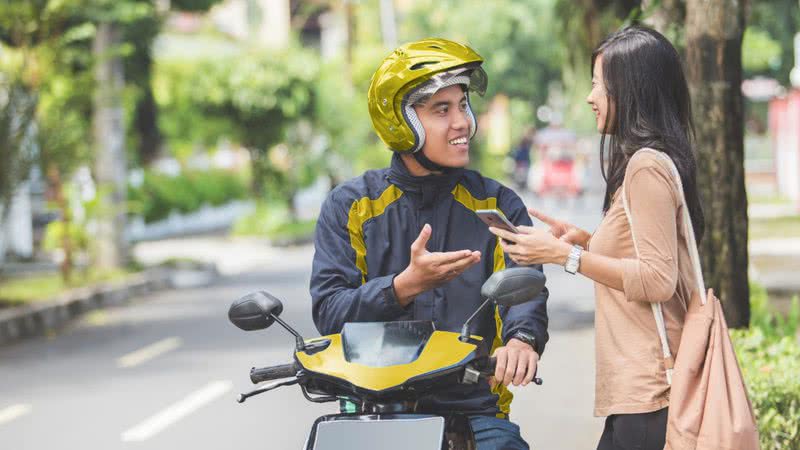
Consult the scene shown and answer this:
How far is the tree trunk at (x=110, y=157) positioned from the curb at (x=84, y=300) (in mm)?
653

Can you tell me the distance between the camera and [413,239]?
3893mm

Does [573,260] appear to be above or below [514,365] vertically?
above

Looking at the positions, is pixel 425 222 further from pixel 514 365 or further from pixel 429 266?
pixel 514 365

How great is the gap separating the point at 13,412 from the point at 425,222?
21.6 ft

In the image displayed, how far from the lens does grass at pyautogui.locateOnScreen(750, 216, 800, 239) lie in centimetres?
2520

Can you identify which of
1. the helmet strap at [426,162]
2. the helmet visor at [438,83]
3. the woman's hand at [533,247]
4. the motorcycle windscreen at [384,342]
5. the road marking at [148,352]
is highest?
the helmet visor at [438,83]

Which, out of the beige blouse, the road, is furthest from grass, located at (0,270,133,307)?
the beige blouse

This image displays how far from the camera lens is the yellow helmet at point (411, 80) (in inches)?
146

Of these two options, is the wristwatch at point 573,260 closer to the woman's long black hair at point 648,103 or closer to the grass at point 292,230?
the woman's long black hair at point 648,103

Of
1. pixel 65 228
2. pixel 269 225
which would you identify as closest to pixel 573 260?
pixel 65 228

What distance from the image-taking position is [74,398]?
33.6 ft

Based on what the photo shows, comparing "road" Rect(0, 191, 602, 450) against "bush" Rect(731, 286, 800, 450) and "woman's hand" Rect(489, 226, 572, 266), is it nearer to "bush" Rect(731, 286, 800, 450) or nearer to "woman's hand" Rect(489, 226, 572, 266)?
"bush" Rect(731, 286, 800, 450)

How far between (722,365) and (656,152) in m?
0.56

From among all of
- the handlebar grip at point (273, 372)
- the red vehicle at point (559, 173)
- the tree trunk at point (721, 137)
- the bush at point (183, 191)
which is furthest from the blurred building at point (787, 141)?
the handlebar grip at point (273, 372)
